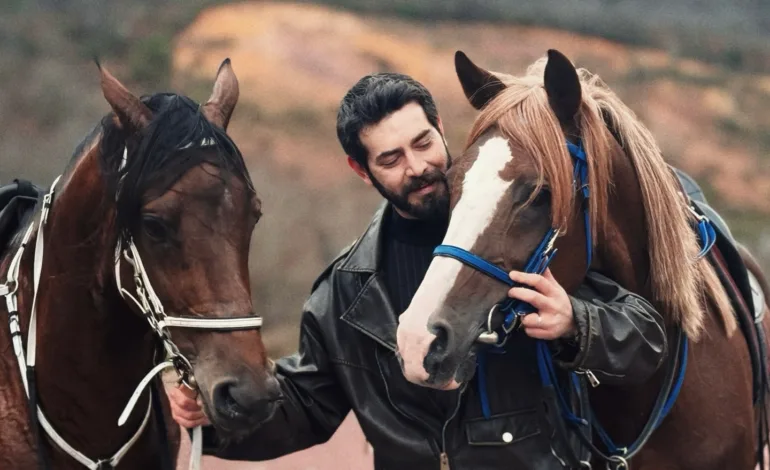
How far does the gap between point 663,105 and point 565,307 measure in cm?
1167

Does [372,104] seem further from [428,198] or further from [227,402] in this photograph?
[227,402]

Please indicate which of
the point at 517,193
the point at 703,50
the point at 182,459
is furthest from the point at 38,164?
the point at 703,50

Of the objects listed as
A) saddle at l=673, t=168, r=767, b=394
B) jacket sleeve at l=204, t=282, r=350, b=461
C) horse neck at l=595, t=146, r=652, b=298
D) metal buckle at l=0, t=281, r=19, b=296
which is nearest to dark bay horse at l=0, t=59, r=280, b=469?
metal buckle at l=0, t=281, r=19, b=296

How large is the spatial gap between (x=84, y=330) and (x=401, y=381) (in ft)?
2.62

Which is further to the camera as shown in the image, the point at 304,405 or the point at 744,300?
the point at 744,300

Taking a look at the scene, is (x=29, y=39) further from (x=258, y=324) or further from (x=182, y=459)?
(x=258, y=324)

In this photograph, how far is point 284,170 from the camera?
32.5 ft

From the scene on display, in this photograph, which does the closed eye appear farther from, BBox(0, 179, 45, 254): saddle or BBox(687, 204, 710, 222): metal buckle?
BBox(687, 204, 710, 222): metal buckle

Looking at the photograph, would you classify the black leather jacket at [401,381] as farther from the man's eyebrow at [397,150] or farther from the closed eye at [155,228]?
the closed eye at [155,228]

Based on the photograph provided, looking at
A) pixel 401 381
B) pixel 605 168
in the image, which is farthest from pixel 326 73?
pixel 605 168

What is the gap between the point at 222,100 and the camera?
205 cm

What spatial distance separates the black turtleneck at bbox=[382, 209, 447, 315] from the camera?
2.19 meters

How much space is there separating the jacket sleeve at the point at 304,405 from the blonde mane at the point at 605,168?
0.74 metres

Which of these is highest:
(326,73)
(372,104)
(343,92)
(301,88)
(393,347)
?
(326,73)
